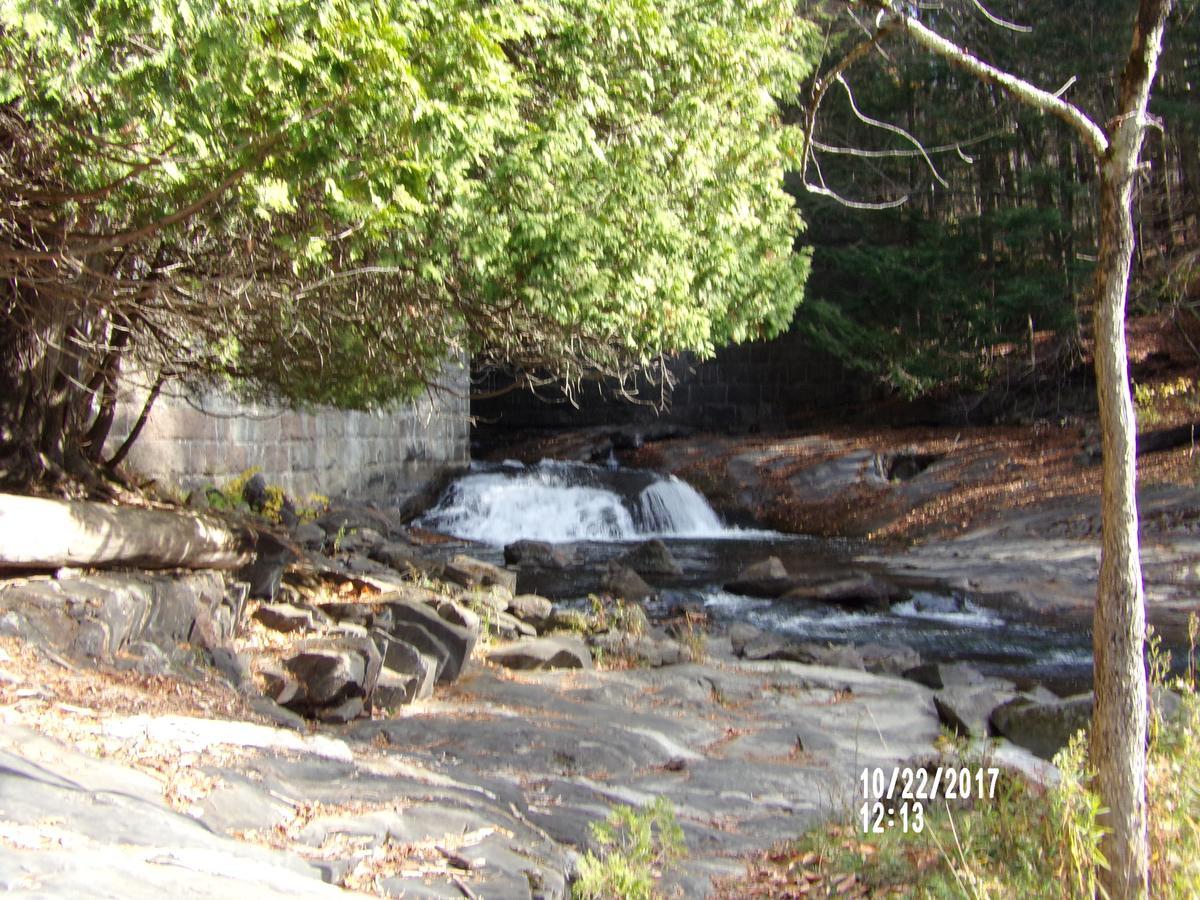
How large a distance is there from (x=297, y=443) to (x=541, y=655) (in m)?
6.86

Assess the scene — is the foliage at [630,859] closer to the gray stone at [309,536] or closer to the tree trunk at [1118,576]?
the tree trunk at [1118,576]

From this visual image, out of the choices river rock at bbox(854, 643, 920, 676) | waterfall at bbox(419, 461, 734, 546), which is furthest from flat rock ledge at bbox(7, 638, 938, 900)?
waterfall at bbox(419, 461, 734, 546)

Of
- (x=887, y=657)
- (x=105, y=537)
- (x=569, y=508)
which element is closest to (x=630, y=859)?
(x=105, y=537)

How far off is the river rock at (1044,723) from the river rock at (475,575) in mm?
4775

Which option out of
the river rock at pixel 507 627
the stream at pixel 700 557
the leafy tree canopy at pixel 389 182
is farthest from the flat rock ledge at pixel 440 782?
the stream at pixel 700 557

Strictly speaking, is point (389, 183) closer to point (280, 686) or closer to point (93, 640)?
point (93, 640)

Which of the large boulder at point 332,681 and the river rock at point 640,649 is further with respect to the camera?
the river rock at point 640,649

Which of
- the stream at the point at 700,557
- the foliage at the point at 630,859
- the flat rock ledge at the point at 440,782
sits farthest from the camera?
the stream at the point at 700,557

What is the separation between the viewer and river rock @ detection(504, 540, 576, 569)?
12.8m

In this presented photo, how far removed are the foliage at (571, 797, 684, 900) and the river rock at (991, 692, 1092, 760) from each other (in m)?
2.75

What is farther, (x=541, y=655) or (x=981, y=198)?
(x=981, y=198)

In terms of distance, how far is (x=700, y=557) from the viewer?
14.0 meters

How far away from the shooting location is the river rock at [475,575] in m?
9.93

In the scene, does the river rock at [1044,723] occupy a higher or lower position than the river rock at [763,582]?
lower
